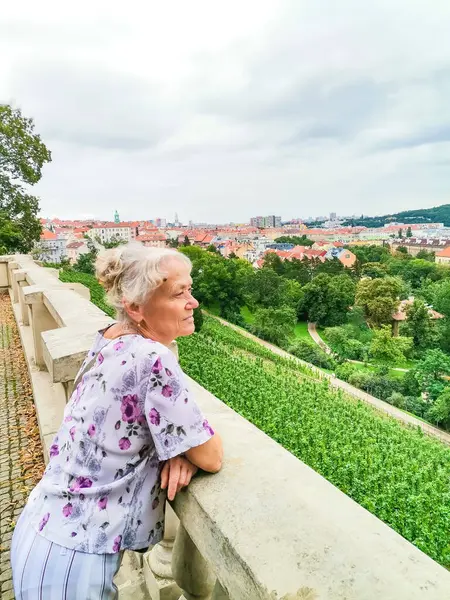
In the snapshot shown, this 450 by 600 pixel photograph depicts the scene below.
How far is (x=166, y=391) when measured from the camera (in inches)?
45.0

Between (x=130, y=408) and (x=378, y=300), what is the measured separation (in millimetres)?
40865

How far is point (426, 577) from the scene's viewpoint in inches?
32.1

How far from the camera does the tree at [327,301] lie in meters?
41.7

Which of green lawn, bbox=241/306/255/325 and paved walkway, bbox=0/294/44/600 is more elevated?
paved walkway, bbox=0/294/44/600

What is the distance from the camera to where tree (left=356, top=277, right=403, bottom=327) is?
129ft

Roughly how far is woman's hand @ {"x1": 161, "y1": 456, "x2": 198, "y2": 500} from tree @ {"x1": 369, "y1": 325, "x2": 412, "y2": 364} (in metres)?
32.7

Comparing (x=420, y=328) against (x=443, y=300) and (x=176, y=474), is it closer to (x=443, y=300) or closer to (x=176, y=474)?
(x=443, y=300)

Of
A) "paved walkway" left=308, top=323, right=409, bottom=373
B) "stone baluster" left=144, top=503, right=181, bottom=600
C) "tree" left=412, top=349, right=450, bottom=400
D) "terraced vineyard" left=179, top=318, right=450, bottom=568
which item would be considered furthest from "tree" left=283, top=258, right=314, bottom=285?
"stone baluster" left=144, top=503, right=181, bottom=600

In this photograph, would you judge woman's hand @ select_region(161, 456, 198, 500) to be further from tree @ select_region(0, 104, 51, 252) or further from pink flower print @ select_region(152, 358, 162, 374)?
tree @ select_region(0, 104, 51, 252)

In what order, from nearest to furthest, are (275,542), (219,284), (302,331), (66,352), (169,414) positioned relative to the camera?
(275,542) < (169,414) < (66,352) < (219,284) < (302,331)

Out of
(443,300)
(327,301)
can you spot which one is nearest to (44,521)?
(327,301)

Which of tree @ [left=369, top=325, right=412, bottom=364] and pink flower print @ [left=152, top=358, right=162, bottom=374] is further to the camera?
tree @ [left=369, top=325, right=412, bottom=364]

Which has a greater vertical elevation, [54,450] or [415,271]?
[54,450]

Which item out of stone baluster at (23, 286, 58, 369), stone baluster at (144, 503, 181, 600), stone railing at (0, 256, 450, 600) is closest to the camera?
stone railing at (0, 256, 450, 600)
